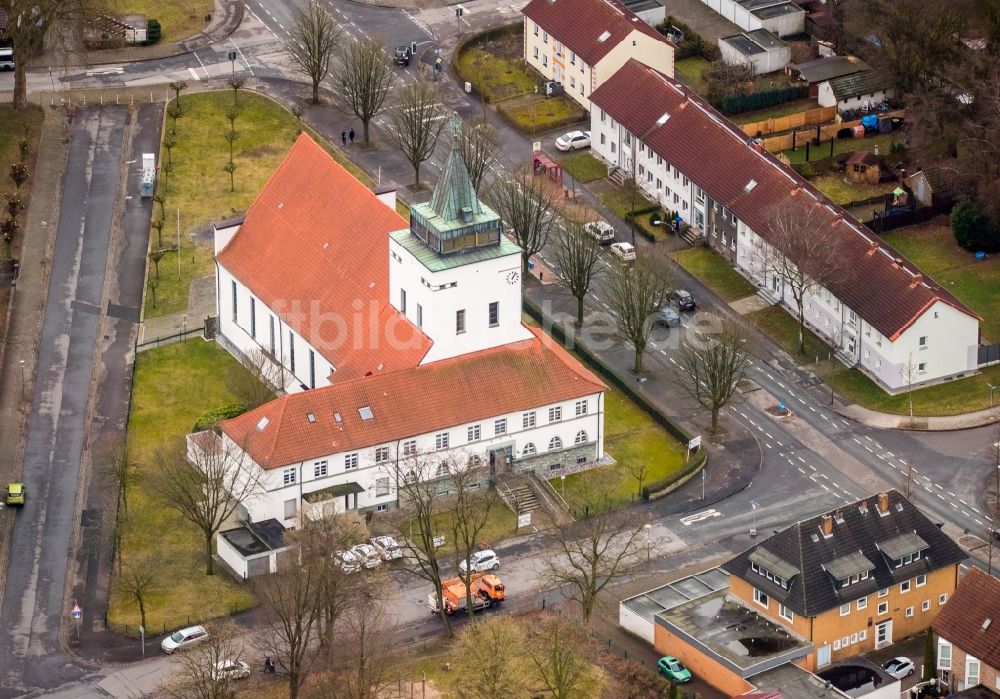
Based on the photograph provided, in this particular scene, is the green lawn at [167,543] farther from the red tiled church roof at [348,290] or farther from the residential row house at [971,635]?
the residential row house at [971,635]

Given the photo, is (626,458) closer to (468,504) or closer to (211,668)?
(468,504)

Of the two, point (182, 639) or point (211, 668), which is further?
point (182, 639)

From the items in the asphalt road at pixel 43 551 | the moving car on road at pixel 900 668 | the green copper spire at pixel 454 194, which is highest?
the green copper spire at pixel 454 194

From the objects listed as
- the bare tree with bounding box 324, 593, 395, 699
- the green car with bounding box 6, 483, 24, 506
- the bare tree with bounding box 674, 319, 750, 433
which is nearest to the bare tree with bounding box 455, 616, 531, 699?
the bare tree with bounding box 324, 593, 395, 699

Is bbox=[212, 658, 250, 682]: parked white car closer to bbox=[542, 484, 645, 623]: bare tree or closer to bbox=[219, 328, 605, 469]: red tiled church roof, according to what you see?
bbox=[219, 328, 605, 469]: red tiled church roof

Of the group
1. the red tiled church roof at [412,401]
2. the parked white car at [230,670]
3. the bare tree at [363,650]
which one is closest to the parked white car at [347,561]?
the bare tree at [363,650]

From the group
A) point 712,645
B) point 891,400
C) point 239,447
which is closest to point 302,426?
point 239,447

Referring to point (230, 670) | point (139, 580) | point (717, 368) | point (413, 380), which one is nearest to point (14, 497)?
point (139, 580)
